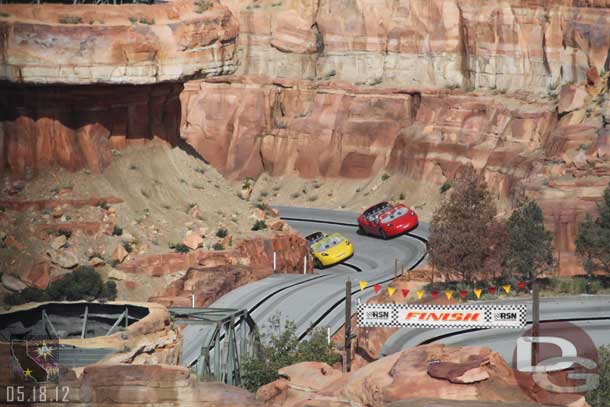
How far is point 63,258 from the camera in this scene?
8119 centimetres

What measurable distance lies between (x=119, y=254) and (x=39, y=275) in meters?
4.27

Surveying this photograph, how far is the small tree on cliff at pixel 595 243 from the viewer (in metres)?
73.4

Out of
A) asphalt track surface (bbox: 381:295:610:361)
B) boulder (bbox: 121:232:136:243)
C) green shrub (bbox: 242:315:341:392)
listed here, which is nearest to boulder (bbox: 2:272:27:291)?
boulder (bbox: 121:232:136:243)

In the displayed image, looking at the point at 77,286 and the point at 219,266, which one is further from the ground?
the point at 77,286

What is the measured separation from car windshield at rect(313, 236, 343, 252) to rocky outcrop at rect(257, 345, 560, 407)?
44.0m

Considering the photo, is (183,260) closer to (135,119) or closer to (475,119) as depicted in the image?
(135,119)

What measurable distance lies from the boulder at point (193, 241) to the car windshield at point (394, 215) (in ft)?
54.1

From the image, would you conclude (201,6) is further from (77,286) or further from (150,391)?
(150,391)

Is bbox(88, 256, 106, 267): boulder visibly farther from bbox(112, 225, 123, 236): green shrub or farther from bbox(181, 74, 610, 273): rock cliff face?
bbox(181, 74, 610, 273): rock cliff face

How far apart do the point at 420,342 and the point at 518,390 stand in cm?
1786

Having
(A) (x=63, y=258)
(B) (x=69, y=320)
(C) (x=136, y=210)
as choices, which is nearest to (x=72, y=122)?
(C) (x=136, y=210)

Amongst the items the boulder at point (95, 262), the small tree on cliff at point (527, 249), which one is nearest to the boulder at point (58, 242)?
the boulder at point (95, 262)

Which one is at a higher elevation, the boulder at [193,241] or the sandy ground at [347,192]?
the boulder at [193,241]
